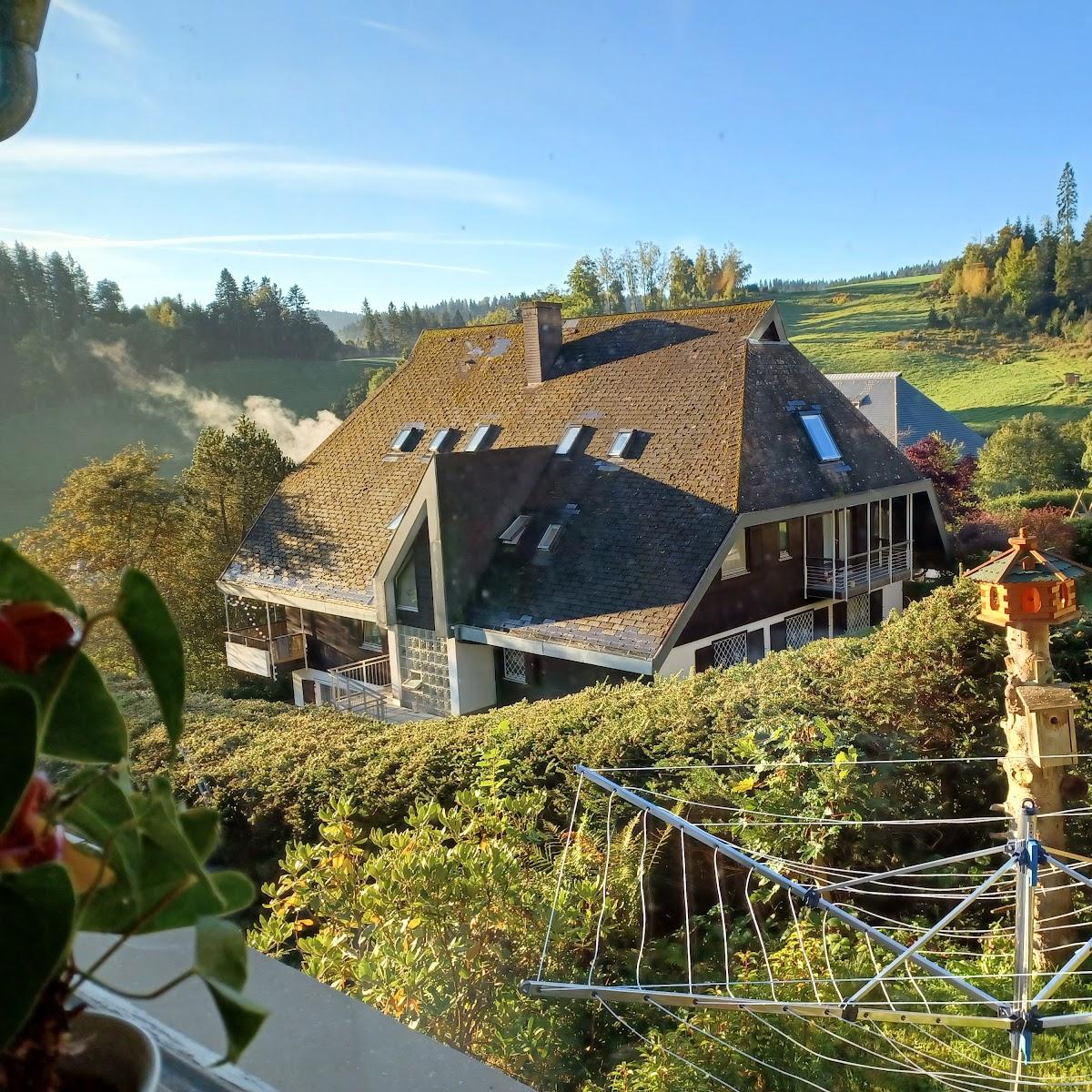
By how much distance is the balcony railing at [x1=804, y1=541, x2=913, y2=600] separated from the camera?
7.23 m

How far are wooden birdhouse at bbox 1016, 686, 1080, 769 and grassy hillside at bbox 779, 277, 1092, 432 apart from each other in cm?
1079

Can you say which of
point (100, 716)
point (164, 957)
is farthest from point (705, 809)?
point (100, 716)

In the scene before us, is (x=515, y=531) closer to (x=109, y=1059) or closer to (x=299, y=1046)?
(x=299, y=1046)

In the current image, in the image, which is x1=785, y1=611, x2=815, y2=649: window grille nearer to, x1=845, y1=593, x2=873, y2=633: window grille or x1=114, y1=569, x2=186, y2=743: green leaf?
x1=845, y1=593, x2=873, y2=633: window grille

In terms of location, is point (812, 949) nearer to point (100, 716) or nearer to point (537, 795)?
point (537, 795)

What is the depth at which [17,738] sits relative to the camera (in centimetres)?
23

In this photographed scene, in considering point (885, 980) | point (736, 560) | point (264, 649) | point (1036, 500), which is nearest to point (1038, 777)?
point (885, 980)

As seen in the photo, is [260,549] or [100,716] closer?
[100,716]

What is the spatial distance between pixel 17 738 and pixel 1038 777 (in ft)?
8.48

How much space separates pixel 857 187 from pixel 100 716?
500 inches

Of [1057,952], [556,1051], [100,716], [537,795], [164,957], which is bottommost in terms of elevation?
[1057,952]

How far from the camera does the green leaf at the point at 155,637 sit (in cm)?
29

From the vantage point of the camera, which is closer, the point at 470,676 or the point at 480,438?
the point at 470,676

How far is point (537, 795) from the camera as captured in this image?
2.43m
